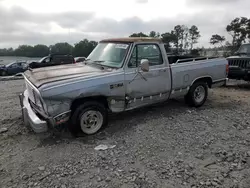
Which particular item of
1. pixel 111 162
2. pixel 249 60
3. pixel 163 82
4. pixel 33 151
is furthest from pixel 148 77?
pixel 249 60

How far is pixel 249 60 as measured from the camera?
30.2 feet

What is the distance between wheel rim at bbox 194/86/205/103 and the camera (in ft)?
20.8

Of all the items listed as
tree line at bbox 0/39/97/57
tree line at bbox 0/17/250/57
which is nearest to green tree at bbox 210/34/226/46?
tree line at bbox 0/17/250/57

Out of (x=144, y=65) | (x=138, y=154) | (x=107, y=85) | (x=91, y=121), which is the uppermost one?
(x=144, y=65)

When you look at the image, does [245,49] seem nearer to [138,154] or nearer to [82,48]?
[138,154]

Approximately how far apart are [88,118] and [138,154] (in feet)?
4.11

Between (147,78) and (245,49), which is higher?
(245,49)

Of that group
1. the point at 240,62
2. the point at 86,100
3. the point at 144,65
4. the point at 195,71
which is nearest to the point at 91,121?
the point at 86,100

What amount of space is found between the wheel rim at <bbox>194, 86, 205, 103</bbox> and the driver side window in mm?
1649

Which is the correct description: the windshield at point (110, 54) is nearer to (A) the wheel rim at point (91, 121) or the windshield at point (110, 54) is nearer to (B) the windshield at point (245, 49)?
(A) the wheel rim at point (91, 121)

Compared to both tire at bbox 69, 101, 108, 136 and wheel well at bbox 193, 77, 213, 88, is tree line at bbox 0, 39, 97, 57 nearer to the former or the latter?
wheel well at bbox 193, 77, 213, 88

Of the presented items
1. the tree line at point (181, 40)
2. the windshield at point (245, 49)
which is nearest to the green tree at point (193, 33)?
the tree line at point (181, 40)

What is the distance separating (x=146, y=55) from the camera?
17.1 feet

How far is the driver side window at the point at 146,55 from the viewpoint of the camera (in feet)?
16.2
